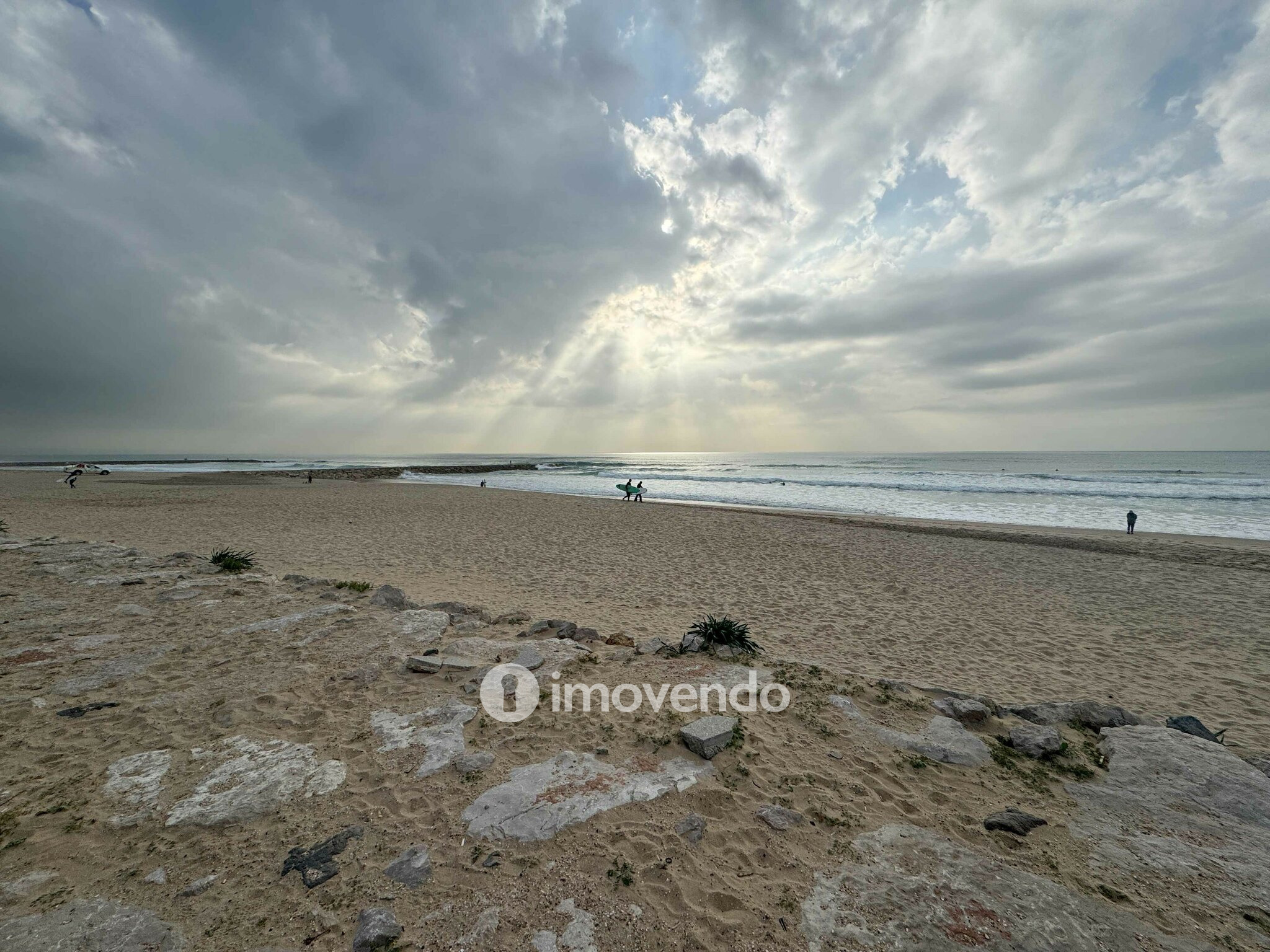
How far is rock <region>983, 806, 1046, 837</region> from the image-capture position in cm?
351

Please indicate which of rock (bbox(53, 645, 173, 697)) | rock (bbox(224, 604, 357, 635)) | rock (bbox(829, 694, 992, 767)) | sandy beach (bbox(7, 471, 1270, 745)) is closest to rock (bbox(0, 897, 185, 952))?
rock (bbox(53, 645, 173, 697))

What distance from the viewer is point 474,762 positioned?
4098mm

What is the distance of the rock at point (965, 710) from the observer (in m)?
5.13

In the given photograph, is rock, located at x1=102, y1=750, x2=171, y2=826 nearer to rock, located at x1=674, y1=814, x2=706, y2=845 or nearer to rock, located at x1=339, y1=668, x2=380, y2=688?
rock, located at x1=339, y1=668, x2=380, y2=688

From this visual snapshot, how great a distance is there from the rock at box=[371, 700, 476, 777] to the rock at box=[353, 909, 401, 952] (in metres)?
1.26

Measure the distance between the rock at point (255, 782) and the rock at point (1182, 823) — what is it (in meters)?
5.64

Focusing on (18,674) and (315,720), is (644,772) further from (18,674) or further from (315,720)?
(18,674)

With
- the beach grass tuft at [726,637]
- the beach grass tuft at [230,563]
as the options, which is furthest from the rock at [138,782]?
the beach grass tuft at [230,563]

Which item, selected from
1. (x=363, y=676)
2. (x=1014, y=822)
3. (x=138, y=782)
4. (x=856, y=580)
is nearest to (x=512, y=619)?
(x=363, y=676)

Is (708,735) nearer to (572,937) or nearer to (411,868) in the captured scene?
(572,937)

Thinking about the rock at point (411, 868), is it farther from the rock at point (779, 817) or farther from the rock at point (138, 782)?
the rock at point (779, 817)

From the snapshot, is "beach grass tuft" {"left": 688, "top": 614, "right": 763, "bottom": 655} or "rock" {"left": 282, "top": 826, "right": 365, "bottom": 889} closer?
"rock" {"left": 282, "top": 826, "right": 365, "bottom": 889}

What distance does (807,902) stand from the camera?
2.92m

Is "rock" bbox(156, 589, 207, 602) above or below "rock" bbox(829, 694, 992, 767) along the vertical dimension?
above
